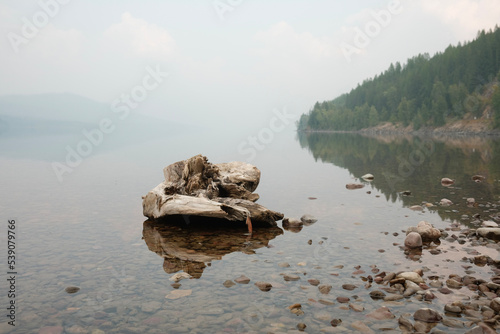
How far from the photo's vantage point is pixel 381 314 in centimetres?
719

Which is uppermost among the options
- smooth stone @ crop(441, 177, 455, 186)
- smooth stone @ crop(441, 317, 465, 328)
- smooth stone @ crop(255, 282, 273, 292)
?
smooth stone @ crop(255, 282, 273, 292)

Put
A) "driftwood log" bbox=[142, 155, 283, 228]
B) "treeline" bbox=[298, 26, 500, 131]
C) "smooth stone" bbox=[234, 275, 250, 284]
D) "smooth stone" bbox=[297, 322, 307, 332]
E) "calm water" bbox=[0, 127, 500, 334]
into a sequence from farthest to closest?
"treeline" bbox=[298, 26, 500, 131] < "driftwood log" bbox=[142, 155, 283, 228] < "smooth stone" bbox=[234, 275, 250, 284] < "calm water" bbox=[0, 127, 500, 334] < "smooth stone" bbox=[297, 322, 307, 332]

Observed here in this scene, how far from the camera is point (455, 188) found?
72.4 feet

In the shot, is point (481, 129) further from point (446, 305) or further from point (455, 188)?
point (446, 305)

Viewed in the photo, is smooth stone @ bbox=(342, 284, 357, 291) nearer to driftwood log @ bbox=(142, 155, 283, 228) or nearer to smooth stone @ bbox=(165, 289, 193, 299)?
smooth stone @ bbox=(165, 289, 193, 299)

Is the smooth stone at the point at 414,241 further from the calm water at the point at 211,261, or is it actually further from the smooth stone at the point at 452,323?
the smooth stone at the point at 452,323

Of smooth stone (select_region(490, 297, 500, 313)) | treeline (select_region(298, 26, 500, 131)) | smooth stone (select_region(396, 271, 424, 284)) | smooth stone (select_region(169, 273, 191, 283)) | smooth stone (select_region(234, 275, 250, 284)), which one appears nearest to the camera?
smooth stone (select_region(490, 297, 500, 313))

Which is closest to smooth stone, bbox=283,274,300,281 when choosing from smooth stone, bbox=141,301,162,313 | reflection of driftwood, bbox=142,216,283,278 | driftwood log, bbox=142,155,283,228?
reflection of driftwood, bbox=142,216,283,278

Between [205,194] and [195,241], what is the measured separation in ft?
13.6

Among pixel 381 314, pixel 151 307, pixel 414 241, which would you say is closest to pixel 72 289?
pixel 151 307

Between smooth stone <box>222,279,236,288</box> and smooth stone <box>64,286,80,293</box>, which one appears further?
smooth stone <box>222,279,236,288</box>

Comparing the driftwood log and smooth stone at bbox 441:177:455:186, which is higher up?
the driftwood log

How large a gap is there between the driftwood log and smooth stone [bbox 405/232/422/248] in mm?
5475

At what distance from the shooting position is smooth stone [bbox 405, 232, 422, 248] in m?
11.5
